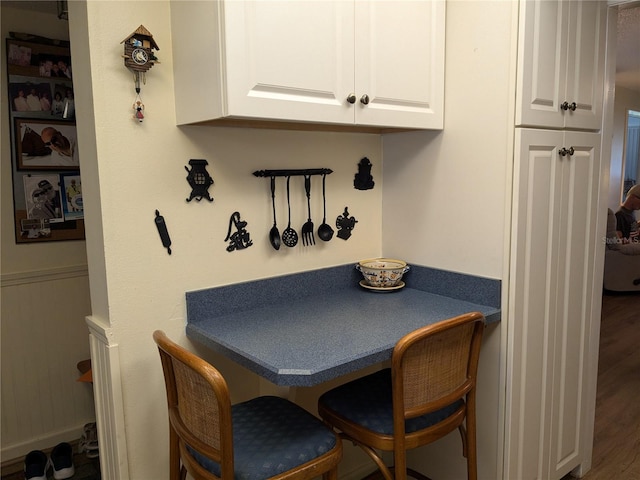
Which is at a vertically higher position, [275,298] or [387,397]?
[275,298]

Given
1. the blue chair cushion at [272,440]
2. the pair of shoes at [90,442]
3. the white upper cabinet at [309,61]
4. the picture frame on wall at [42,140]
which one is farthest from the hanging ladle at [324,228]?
the pair of shoes at [90,442]

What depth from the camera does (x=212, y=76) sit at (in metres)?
1.35

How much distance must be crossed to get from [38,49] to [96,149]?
1335 mm

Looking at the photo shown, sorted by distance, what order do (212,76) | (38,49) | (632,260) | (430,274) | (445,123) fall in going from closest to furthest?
(212,76) → (445,123) → (430,274) → (38,49) → (632,260)

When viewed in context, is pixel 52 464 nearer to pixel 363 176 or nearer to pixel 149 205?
pixel 149 205

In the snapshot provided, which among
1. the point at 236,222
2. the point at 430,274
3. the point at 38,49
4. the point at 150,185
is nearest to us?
the point at 150,185

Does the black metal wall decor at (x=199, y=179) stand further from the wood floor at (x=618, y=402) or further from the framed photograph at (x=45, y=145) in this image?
the wood floor at (x=618, y=402)

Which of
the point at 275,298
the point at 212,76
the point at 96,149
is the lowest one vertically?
the point at 275,298

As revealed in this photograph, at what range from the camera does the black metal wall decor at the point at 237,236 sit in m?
1.72

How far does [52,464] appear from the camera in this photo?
7.57 ft

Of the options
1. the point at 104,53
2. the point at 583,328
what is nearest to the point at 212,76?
the point at 104,53

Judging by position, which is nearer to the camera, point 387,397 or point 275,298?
point 387,397

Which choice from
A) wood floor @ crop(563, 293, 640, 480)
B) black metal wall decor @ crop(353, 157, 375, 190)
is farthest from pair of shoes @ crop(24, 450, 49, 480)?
wood floor @ crop(563, 293, 640, 480)

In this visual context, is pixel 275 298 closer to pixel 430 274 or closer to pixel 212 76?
pixel 430 274
